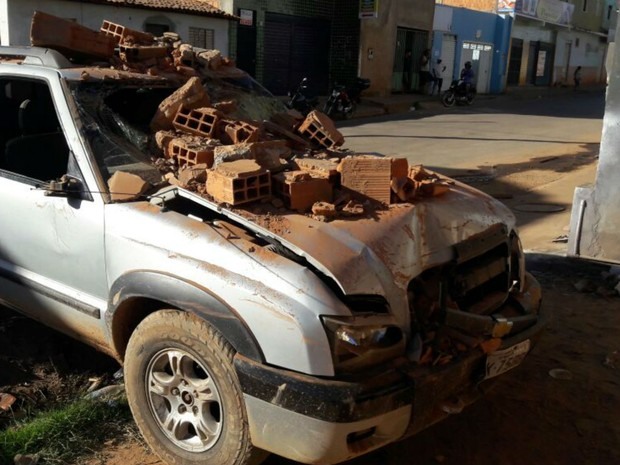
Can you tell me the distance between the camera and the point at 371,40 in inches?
979

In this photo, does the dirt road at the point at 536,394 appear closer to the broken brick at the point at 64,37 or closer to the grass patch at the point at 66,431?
the grass patch at the point at 66,431

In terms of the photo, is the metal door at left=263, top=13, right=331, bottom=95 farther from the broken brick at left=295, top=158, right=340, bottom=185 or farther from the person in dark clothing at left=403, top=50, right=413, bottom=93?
the broken brick at left=295, top=158, right=340, bottom=185

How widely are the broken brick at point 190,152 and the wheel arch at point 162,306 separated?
75cm

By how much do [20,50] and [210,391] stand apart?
2.58m

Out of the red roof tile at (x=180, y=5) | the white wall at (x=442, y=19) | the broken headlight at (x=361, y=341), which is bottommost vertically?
the broken headlight at (x=361, y=341)

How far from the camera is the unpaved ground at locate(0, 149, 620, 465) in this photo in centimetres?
314

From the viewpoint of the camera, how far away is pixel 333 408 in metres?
2.43

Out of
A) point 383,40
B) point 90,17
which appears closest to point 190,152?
point 90,17

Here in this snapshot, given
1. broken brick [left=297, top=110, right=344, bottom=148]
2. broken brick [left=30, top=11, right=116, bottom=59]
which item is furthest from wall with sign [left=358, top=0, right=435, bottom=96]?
broken brick [left=30, top=11, right=116, bottom=59]

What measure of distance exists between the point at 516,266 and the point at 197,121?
6.50ft

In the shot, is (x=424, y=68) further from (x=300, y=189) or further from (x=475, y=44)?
Result: (x=300, y=189)

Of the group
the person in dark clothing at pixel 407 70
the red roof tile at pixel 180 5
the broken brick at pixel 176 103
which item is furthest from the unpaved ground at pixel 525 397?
the person in dark clothing at pixel 407 70

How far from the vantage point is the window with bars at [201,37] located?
65.8 feet

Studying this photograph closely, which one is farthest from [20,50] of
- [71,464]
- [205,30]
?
[205,30]
